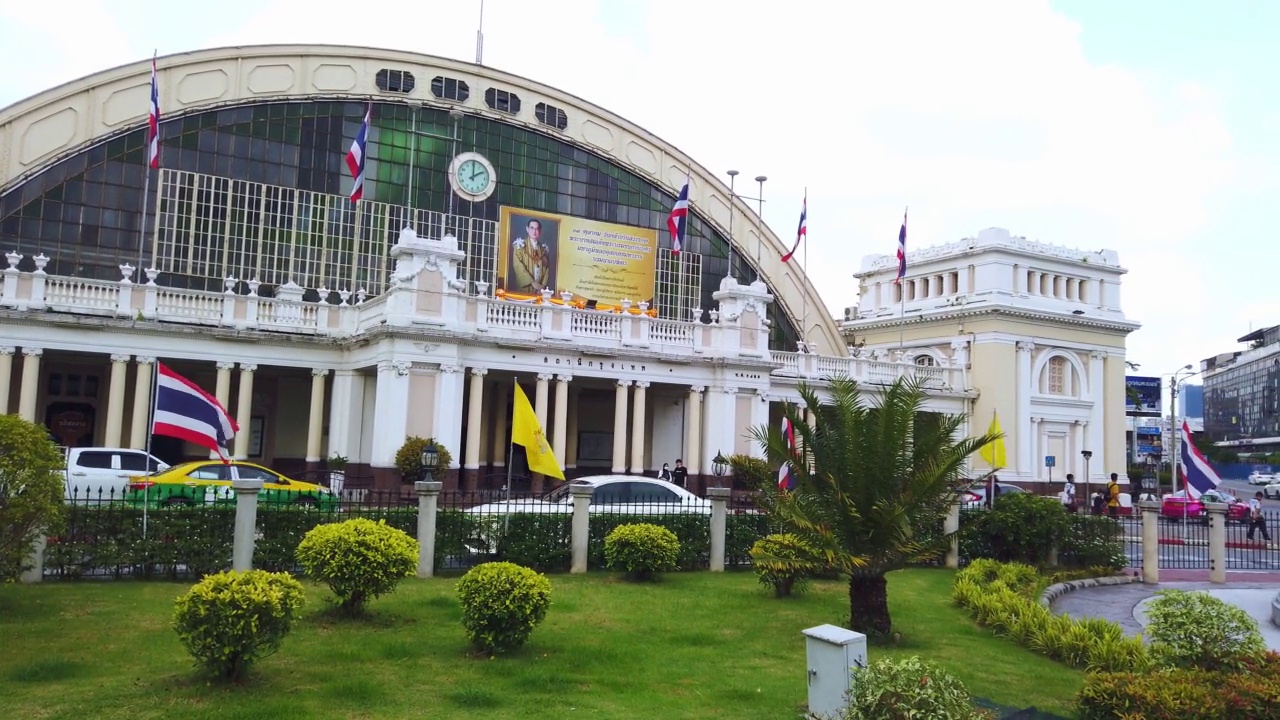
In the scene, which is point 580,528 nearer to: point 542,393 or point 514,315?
point 542,393

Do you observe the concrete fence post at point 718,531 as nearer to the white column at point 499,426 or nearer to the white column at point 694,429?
the white column at point 694,429

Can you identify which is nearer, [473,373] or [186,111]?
[473,373]

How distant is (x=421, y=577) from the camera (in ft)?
50.7

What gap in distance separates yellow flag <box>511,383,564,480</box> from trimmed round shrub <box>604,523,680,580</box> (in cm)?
193

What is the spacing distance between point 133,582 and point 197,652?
20.2 ft

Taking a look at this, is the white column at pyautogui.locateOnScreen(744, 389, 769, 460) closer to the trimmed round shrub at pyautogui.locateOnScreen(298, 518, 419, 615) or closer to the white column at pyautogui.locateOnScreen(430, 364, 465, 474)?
the white column at pyautogui.locateOnScreen(430, 364, 465, 474)

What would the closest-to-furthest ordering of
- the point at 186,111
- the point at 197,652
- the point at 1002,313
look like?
the point at 197,652, the point at 186,111, the point at 1002,313

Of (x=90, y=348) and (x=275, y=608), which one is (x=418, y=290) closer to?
(x=90, y=348)

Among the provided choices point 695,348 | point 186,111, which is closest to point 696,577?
point 695,348

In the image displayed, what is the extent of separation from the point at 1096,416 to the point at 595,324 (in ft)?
94.1

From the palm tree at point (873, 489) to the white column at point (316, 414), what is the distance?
21.1 metres

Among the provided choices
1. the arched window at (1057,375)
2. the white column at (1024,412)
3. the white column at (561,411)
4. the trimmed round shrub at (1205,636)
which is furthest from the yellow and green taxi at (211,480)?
the arched window at (1057,375)

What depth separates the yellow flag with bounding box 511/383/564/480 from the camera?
57.7 feet

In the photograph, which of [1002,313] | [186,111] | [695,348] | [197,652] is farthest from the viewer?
[1002,313]
